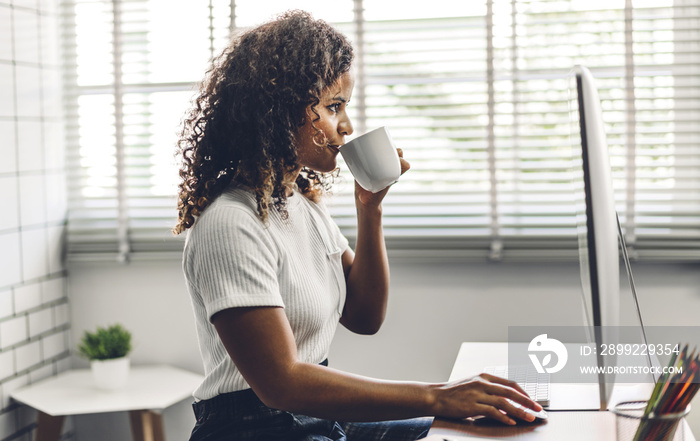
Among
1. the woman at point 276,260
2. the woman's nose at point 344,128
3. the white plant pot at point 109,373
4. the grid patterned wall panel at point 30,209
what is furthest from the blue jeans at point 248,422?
the grid patterned wall panel at point 30,209

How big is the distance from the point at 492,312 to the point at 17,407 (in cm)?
137

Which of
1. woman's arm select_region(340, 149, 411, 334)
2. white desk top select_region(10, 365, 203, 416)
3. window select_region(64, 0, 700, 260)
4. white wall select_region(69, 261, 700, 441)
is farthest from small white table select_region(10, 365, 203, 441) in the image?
woman's arm select_region(340, 149, 411, 334)

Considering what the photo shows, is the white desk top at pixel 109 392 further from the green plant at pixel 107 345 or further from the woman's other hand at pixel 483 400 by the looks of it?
the woman's other hand at pixel 483 400

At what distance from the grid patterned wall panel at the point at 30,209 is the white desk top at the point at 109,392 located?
3.0 inches

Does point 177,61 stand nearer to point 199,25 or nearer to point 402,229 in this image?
point 199,25

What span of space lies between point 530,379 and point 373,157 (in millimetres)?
434

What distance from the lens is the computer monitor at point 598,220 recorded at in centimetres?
77

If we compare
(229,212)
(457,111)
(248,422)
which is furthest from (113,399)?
(457,111)

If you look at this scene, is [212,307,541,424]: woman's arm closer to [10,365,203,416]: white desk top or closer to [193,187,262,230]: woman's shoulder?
[193,187,262,230]: woman's shoulder

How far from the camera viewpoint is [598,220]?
30.6 inches

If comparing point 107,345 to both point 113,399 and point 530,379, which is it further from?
point 530,379

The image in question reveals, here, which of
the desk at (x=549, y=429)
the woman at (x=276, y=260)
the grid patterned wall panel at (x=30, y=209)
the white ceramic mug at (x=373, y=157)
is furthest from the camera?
the grid patterned wall panel at (x=30, y=209)

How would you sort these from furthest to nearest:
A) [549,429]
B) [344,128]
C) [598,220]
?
1. [344,128]
2. [549,429]
3. [598,220]

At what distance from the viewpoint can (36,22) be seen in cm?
214
